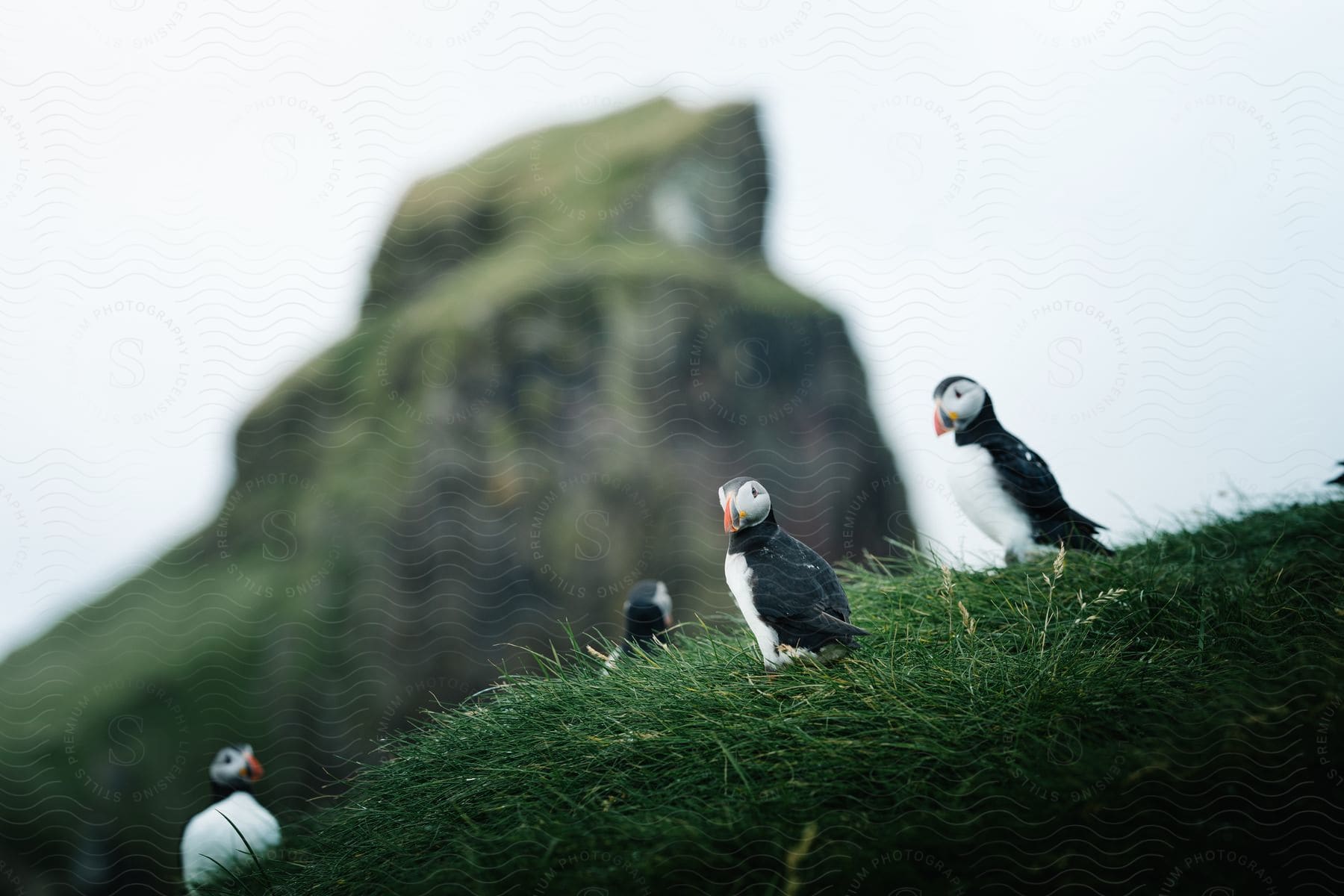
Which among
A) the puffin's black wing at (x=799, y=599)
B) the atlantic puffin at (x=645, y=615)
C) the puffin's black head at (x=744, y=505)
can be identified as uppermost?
the puffin's black head at (x=744, y=505)

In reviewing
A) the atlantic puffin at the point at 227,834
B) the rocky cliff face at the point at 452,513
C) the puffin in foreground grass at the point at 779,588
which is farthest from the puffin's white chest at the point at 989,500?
the rocky cliff face at the point at 452,513

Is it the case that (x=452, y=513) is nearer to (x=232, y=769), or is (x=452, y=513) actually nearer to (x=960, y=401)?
(x=232, y=769)

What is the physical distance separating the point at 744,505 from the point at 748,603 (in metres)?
0.32

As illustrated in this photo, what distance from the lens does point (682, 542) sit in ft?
26.3

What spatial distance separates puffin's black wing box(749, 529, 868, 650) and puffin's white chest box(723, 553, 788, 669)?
21 mm

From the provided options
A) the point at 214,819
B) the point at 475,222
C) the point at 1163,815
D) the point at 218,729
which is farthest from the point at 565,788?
the point at 475,222

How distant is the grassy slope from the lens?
2.61 metres

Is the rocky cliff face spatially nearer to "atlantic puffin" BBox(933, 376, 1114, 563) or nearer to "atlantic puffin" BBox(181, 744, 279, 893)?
"atlantic puffin" BBox(181, 744, 279, 893)

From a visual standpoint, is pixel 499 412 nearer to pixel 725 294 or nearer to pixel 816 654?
pixel 725 294

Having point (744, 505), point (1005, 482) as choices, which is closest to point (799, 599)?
point (744, 505)

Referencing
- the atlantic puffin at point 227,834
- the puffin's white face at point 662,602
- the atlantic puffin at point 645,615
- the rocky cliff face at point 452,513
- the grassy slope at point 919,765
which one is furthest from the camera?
the rocky cliff face at point 452,513

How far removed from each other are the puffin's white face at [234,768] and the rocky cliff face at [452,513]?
225 centimetres

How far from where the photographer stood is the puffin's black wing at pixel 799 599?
10.0 feet

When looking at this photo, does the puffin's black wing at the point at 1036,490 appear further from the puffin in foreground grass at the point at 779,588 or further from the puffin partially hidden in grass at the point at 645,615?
the puffin partially hidden in grass at the point at 645,615
